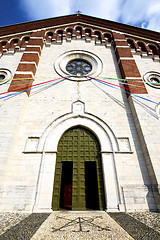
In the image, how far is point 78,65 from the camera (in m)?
9.57

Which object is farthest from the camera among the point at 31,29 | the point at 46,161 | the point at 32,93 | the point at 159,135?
the point at 31,29

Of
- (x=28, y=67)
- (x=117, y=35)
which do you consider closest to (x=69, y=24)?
(x=117, y=35)

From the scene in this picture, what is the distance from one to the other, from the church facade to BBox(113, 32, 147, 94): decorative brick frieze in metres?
0.07

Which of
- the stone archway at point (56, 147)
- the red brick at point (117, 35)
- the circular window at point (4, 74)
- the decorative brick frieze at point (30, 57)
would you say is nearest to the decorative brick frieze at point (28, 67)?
the decorative brick frieze at point (30, 57)

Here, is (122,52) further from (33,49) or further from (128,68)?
(33,49)

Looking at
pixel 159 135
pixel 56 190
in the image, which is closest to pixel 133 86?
pixel 159 135

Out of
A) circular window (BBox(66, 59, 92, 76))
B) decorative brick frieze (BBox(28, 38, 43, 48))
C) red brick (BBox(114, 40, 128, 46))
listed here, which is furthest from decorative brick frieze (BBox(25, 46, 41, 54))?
Answer: red brick (BBox(114, 40, 128, 46))

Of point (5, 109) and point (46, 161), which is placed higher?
point (5, 109)

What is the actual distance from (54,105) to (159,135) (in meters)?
5.75

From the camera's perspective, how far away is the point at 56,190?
5.11 m

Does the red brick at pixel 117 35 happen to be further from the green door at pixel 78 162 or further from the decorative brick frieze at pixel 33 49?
the green door at pixel 78 162

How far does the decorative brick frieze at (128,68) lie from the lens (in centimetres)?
745

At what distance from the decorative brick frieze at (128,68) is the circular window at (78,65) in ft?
5.27

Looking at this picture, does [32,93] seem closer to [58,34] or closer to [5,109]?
[5,109]
